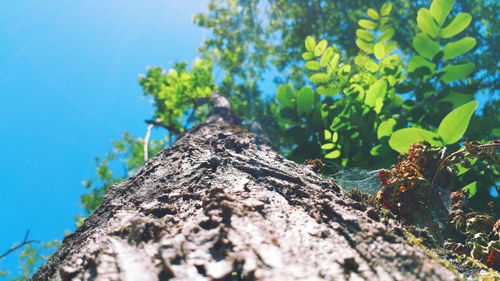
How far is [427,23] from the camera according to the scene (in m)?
2.01

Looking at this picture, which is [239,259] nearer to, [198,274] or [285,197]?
[198,274]

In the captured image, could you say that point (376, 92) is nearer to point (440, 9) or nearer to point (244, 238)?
point (440, 9)

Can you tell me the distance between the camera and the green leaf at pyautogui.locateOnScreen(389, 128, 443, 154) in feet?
5.20

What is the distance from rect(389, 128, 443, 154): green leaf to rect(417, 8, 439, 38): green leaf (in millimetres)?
808

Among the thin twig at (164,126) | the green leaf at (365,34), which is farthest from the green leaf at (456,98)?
the thin twig at (164,126)

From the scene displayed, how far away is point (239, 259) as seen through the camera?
31.3 inches

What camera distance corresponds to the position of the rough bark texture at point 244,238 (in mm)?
800

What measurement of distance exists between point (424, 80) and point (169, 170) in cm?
183

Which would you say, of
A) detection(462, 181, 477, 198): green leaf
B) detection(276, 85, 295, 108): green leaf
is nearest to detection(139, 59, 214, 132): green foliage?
detection(276, 85, 295, 108): green leaf

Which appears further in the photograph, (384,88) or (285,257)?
(384,88)

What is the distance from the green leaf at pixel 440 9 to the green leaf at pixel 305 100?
2.94ft

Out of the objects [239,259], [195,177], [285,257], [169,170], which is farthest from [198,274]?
[169,170]

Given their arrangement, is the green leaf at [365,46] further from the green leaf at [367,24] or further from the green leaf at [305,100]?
the green leaf at [305,100]

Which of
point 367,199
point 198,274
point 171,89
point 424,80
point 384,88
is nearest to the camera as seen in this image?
point 198,274
